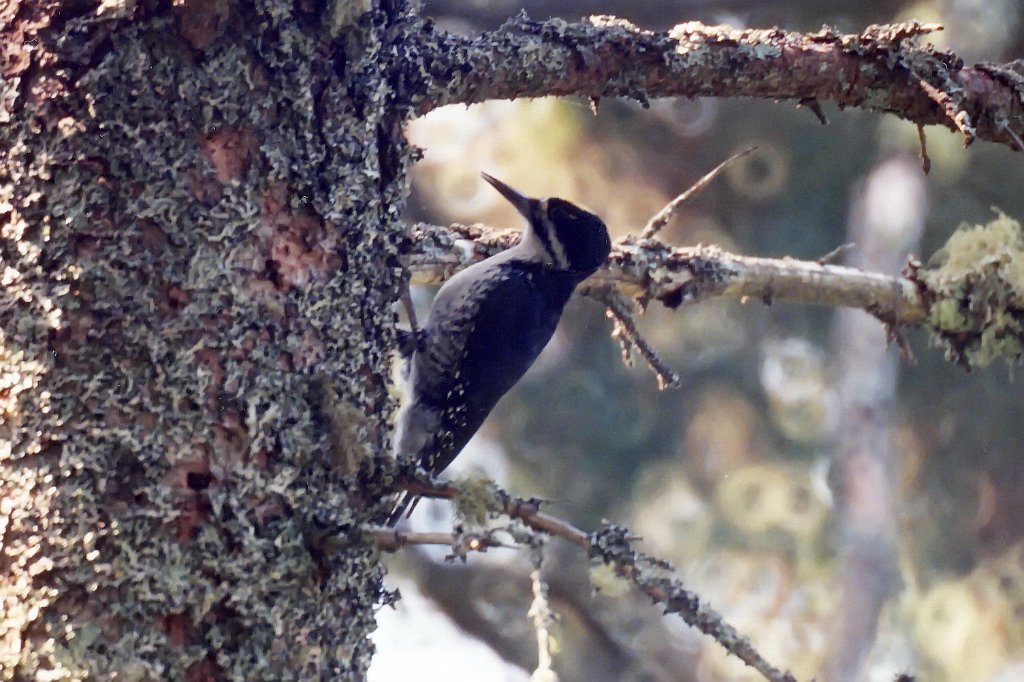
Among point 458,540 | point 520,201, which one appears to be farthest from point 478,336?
point 458,540

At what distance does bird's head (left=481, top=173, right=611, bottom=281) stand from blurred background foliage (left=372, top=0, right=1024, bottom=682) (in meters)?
2.38

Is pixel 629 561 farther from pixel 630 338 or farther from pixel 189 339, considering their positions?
pixel 630 338

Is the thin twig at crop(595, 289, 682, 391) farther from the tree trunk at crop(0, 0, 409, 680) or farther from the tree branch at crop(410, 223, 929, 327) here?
the tree trunk at crop(0, 0, 409, 680)

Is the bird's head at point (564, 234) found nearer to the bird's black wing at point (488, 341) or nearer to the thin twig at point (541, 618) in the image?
the bird's black wing at point (488, 341)

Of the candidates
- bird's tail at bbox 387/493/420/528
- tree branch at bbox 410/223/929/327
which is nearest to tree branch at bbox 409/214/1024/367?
tree branch at bbox 410/223/929/327

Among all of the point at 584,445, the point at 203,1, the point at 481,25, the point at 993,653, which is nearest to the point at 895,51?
the point at 203,1

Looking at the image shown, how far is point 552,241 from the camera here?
3160 millimetres

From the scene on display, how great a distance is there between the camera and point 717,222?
6.21m

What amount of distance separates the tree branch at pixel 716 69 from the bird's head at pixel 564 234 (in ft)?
2.44

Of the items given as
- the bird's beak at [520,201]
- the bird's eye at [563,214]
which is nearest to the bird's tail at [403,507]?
the bird's eye at [563,214]

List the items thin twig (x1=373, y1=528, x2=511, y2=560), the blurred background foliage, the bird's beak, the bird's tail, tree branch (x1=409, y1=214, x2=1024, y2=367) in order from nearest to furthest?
thin twig (x1=373, y1=528, x2=511, y2=560) → the bird's tail → tree branch (x1=409, y1=214, x2=1024, y2=367) → the bird's beak → the blurred background foliage

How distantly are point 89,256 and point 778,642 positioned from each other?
17.8 feet

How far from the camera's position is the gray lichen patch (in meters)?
2.96

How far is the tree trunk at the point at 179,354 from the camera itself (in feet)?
4.35
